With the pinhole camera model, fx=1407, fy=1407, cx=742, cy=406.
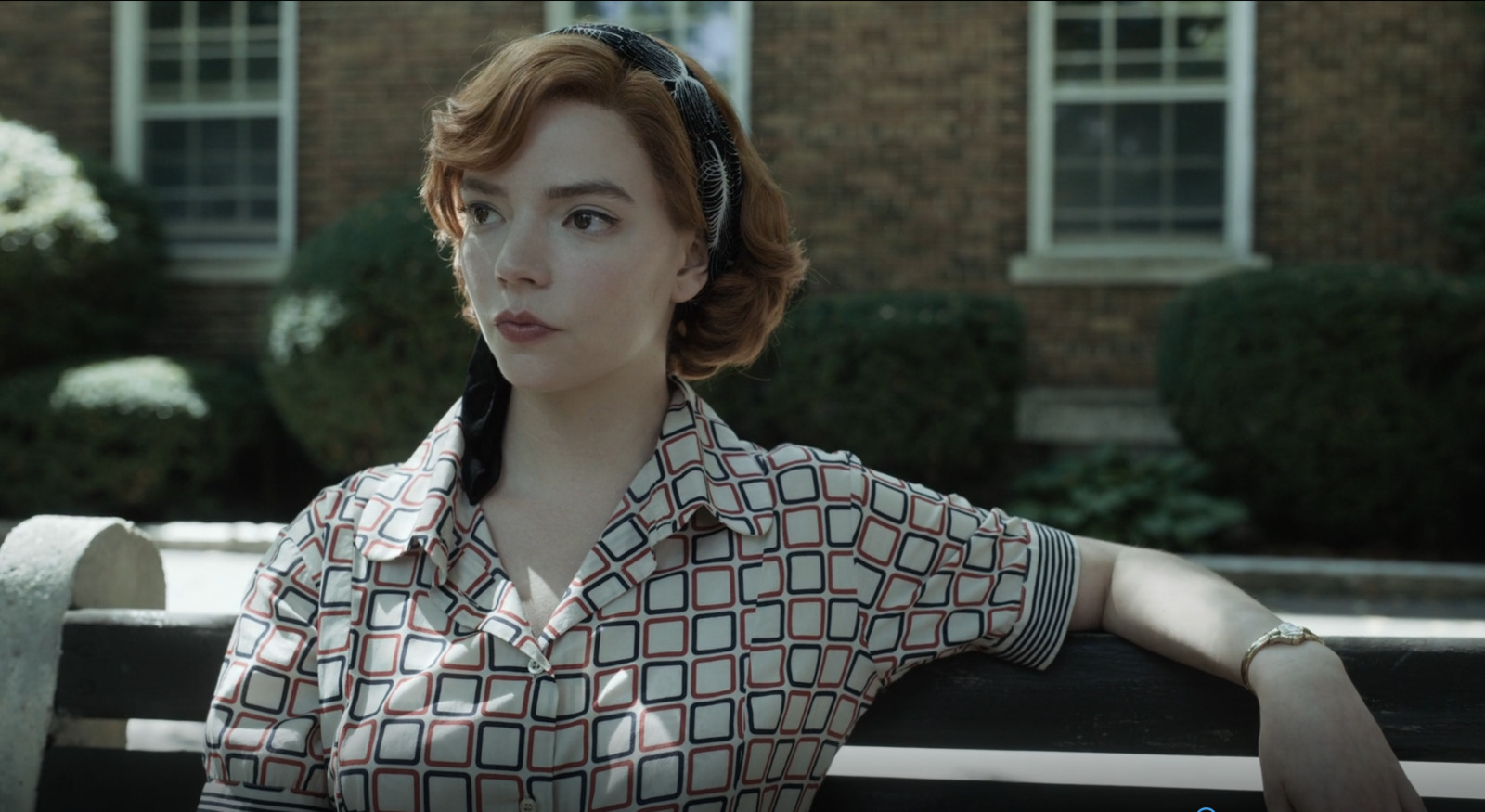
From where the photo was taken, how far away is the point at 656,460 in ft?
5.71

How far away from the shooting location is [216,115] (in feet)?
32.0

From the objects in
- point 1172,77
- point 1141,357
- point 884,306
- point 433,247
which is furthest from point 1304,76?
point 433,247

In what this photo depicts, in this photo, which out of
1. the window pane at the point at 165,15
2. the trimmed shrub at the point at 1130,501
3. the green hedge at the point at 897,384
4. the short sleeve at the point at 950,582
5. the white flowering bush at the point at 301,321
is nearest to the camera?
the short sleeve at the point at 950,582

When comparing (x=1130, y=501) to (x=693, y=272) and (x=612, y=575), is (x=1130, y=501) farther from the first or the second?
(x=612, y=575)

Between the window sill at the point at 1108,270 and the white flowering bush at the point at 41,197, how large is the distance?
581 cm

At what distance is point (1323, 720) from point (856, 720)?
Result: 1.85ft

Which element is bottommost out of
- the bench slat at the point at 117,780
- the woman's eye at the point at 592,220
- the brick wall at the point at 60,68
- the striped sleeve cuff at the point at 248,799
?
the bench slat at the point at 117,780

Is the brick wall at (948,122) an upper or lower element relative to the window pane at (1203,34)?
lower

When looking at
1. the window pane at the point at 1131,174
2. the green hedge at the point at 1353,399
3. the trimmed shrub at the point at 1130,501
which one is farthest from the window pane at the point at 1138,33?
the trimmed shrub at the point at 1130,501

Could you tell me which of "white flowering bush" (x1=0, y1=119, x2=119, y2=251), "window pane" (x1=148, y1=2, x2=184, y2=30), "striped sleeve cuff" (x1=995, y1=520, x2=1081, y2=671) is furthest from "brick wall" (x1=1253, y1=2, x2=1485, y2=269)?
"striped sleeve cuff" (x1=995, y1=520, x2=1081, y2=671)

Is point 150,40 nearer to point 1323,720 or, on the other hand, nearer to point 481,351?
point 481,351

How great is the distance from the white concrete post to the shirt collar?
1.76ft

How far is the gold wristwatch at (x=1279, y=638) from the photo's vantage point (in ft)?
5.08

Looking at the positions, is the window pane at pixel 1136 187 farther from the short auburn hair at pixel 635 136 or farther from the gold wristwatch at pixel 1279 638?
the gold wristwatch at pixel 1279 638
